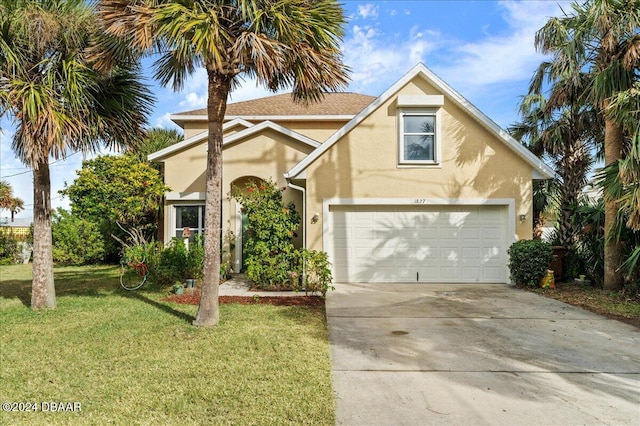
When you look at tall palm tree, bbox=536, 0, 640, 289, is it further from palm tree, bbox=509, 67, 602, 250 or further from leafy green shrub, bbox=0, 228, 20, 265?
Answer: leafy green shrub, bbox=0, 228, 20, 265

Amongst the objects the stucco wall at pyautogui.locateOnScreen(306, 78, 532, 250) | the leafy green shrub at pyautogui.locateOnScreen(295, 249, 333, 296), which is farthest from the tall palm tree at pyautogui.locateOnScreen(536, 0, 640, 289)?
the leafy green shrub at pyautogui.locateOnScreen(295, 249, 333, 296)

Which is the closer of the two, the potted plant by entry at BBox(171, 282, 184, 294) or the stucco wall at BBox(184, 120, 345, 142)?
the potted plant by entry at BBox(171, 282, 184, 294)

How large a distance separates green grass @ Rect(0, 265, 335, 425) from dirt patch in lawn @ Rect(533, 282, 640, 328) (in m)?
6.09

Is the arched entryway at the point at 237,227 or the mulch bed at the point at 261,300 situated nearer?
the mulch bed at the point at 261,300

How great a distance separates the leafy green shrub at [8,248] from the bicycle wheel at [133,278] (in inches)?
446

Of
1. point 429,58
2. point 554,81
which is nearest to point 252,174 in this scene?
point 429,58

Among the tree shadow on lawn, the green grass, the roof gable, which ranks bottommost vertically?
the green grass

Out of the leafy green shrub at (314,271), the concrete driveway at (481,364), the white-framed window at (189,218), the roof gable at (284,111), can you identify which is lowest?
the concrete driveway at (481,364)

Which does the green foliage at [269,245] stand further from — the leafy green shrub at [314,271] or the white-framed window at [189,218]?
the white-framed window at [189,218]

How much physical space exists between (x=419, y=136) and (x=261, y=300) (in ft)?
22.1

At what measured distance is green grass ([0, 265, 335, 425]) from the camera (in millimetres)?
3955

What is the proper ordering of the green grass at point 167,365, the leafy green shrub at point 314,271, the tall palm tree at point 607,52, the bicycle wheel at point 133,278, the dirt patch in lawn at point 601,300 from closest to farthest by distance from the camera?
the green grass at point 167,365, the dirt patch in lawn at point 601,300, the tall palm tree at point 607,52, the leafy green shrub at point 314,271, the bicycle wheel at point 133,278

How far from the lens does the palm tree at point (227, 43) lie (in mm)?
6008

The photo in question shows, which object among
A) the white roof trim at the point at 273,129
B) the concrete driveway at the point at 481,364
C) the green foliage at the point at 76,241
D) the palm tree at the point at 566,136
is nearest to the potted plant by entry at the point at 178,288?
the concrete driveway at the point at 481,364
